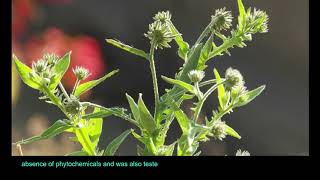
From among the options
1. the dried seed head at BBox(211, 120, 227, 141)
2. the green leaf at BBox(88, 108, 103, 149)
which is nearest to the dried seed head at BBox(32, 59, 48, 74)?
the green leaf at BBox(88, 108, 103, 149)

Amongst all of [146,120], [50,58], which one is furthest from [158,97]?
[50,58]

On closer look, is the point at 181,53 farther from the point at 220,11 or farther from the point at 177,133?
the point at 177,133

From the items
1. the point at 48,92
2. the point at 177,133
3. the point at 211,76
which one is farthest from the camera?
the point at 211,76

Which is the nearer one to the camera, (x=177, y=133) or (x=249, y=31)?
(x=249, y=31)

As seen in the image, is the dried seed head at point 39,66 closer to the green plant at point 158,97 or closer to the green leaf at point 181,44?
the green plant at point 158,97

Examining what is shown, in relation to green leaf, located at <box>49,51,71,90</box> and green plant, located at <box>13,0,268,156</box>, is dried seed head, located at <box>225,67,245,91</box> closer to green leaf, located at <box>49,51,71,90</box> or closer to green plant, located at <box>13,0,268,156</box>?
green plant, located at <box>13,0,268,156</box>

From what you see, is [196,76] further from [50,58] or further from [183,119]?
[50,58]

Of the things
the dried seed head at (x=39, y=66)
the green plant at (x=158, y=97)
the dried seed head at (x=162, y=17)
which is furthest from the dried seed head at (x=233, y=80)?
the dried seed head at (x=39, y=66)

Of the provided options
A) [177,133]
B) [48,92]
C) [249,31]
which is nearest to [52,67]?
[48,92]
